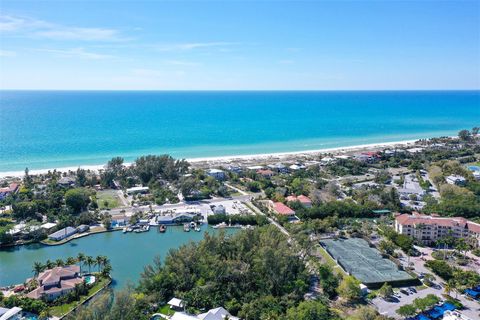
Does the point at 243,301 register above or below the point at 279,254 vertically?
below

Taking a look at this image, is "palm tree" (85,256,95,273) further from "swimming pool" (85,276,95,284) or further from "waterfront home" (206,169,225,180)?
"waterfront home" (206,169,225,180)

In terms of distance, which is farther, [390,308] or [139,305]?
[390,308]

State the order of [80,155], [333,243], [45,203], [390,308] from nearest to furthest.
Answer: [390,308] → [333,243] → [45,203] → [80,155]

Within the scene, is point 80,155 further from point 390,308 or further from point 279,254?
point 390,308

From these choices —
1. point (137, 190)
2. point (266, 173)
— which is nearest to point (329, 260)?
point (266, 173)

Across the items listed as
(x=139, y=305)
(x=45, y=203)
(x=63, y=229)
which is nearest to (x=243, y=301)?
(x=139, y=305)
